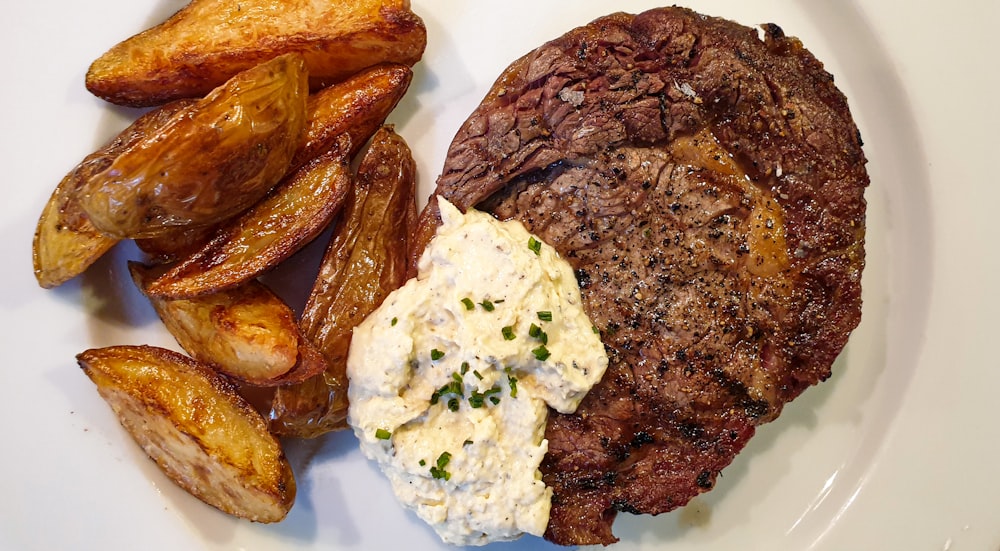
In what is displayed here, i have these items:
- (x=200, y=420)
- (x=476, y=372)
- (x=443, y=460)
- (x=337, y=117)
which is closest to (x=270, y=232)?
(x=337, y=117)

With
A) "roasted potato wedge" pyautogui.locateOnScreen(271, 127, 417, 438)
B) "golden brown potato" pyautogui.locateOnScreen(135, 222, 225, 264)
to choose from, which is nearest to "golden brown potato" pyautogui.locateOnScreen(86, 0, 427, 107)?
"roasted potato wedge" pyautogui.locateOnScreen(271, 127, 417, 438)

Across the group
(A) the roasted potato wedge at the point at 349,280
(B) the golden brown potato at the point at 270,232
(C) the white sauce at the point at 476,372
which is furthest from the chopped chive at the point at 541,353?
(B) the golden brown potato at the point at 270,232

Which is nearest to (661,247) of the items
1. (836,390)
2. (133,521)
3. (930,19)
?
(836,390)

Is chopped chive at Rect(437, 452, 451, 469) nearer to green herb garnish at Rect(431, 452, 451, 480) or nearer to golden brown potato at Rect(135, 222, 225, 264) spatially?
green herb garnish at Rect(431, 452, 451, 480)

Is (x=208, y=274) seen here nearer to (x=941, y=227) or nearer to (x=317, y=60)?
(x=317, y=60)

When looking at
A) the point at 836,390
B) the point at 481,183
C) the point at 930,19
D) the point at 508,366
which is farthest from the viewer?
the point at 836,390

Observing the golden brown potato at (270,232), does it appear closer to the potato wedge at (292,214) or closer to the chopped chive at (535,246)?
the potato wedge at (292,214)
